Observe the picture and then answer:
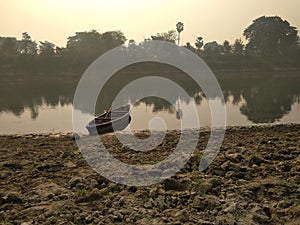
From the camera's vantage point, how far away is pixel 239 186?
6.63m

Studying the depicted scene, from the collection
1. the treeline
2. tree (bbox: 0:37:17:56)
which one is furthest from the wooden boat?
tree (bbox: 0:37:17:56)

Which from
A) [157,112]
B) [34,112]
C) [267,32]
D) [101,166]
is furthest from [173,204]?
[267,32]

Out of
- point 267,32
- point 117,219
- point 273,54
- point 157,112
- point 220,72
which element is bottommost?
point 117,219

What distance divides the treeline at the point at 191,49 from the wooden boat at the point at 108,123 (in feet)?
146

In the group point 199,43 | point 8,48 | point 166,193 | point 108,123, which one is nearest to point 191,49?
point 199,43

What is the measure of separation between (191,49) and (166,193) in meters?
73.9

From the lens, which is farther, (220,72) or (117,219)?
(220,72)

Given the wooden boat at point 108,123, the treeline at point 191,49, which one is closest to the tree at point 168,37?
the treeline at point 191,49

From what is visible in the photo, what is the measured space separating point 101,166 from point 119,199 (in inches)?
98.1

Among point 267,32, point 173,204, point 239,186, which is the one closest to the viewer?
point 173,204

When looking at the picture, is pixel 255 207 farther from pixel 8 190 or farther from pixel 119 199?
pixel 8 190

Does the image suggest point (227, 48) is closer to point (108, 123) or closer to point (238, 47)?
point (238, 47)

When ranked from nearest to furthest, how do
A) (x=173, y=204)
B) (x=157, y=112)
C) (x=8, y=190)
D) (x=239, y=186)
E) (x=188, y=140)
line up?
(x=173, y=204)
(x=239, y=186)
(x=8, y=190)
(x=188, y=140)
(x=157, y=112)

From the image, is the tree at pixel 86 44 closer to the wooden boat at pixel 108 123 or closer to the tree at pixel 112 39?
the tree at pixel 112 39
